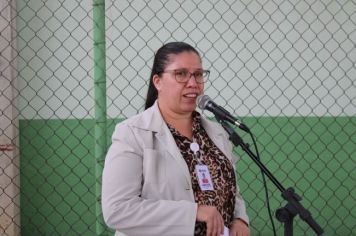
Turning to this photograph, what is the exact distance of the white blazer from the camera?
6.96 ft

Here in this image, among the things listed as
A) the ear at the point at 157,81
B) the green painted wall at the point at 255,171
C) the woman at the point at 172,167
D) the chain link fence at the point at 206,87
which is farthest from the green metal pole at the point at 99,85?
the green painted wall at the point at 255,171

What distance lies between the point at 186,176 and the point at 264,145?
248cm

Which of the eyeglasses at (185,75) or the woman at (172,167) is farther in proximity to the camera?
the eyeglasses at (185,75)

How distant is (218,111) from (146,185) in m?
0.39

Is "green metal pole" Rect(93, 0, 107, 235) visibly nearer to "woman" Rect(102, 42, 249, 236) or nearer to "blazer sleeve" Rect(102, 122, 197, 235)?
"woman" Rect(102, 42, 249, 236)

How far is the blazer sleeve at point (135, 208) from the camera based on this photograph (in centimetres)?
212

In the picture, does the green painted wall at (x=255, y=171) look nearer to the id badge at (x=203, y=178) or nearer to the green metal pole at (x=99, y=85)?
the green metal pole at (x=99, y=85)

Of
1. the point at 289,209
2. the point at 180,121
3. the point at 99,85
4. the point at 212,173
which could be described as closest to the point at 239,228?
the point at 212,173

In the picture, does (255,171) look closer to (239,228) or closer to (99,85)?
(99,85)

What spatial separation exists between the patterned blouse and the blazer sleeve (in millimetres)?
112

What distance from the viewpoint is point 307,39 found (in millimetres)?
4582

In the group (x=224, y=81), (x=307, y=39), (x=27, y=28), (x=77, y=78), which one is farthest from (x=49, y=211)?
(x=307, y=39)

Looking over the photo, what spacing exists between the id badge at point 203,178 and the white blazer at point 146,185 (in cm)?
5

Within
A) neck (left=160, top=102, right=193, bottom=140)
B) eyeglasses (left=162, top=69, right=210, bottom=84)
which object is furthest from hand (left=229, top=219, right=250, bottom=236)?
eyeglasses (left=162, top=69, right=210, bottom=84)
